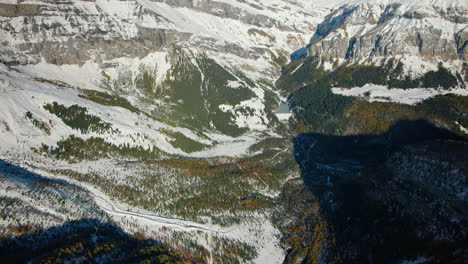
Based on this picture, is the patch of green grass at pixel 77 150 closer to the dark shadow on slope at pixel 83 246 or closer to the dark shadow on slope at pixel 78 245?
the dark shadow on slope at pixel 78 245

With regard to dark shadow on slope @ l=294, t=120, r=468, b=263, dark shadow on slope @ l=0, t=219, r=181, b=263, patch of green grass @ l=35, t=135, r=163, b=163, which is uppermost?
dark shadow on slope @ l=294, t=120, r=468, b=263

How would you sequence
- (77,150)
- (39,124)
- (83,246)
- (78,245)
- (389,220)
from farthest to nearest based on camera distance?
(39,124), (77,150), (389,220), (83,246), (78,245)

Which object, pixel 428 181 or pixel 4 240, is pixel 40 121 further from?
pixel 428 181

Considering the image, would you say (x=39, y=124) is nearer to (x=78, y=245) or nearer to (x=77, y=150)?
(x=77, y=150)

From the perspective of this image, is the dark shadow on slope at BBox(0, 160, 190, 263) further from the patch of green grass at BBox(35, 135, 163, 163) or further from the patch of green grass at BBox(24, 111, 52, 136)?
the patch of green grass at BBox(24, 111, 52, 136)

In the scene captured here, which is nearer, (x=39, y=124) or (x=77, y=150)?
(x=77, y=150)

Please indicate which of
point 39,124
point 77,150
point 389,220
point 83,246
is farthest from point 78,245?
point 39,124

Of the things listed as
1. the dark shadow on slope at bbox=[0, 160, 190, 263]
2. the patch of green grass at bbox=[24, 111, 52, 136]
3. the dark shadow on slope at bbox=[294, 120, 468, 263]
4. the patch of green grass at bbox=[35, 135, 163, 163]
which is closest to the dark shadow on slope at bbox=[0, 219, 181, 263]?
the dark shadow on slope at bbox=[0, 160, 190, 263]

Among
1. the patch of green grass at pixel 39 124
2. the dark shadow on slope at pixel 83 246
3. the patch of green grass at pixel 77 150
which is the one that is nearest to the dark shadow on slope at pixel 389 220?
the dark shadow on slope at pixel 83 246

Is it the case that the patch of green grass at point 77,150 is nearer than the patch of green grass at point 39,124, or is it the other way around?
the patch of green grass at point 77,150
